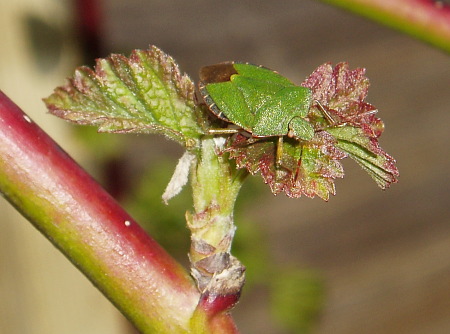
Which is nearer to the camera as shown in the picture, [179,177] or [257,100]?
[179,177]

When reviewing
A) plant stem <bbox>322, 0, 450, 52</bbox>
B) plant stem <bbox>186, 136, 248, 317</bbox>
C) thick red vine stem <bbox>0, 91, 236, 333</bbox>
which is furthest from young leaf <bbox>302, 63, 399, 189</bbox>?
plant stem <bbox>322, 0, 450, 52</bbox>

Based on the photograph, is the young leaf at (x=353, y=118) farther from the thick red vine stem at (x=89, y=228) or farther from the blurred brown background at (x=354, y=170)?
the blurred brown background at (x=354, y=170)

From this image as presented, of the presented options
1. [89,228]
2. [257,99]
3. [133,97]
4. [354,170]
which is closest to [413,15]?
[257,99]

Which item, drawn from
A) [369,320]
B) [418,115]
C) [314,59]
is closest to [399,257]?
[369,320]

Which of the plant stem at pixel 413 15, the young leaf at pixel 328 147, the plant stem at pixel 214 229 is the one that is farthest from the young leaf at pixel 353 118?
the plant stem at pixel 413 15

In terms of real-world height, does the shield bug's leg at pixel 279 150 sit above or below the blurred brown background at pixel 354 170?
above

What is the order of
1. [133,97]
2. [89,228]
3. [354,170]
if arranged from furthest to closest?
[354,170] < [133,97] < [89,228]

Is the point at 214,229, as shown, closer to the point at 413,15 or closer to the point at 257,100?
the point at 257,100
